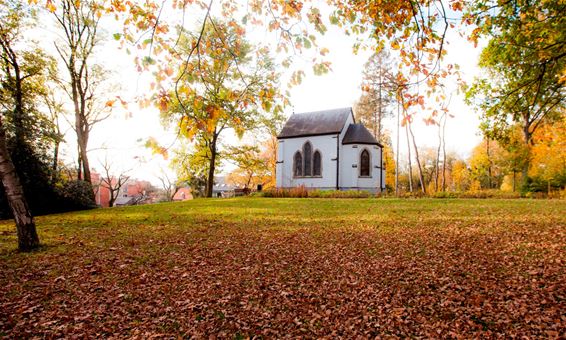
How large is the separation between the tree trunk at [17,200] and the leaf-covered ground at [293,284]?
1.26ft

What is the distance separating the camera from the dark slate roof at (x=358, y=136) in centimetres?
2572

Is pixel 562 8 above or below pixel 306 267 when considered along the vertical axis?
above

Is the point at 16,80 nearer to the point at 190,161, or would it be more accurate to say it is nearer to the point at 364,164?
the point at 190,161

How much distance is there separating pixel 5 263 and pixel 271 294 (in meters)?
4.75

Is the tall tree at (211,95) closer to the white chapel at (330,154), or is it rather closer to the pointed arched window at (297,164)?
the white chapel at (330,154)

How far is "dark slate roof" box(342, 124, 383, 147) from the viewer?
84.4 feet

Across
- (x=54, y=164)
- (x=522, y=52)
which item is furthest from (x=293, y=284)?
(x=54, y=164)

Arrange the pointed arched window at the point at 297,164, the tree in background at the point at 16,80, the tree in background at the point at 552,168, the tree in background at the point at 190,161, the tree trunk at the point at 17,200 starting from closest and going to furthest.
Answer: the tree trunk at the point at 17,200 → the tree in background at the point at 16,80 → the tree in background at the point at 552,168 → the tree in background at the point at 190,161 → the pointed arched window at the point at 297,164

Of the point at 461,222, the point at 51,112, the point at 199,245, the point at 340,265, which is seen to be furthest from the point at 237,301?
the point at 51,112

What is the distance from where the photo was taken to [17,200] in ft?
18.0

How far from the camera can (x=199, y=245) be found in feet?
20.7


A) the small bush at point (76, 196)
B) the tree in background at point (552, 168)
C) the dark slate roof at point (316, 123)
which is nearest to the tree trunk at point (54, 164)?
the small bush at point (76, 196)

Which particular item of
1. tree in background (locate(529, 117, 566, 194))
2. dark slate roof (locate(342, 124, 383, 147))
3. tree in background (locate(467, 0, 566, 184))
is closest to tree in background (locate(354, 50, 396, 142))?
dark slate roof (locate(342, 124, 383, 147))

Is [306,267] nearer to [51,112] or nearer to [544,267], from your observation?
[544,267]
